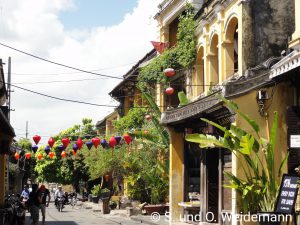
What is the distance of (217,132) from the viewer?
18.1 m

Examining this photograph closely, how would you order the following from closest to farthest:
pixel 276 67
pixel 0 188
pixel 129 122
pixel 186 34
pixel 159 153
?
pixel 276 67, pixel 0 188, pixel 186 34, pixel 159 153, pixel 129 122

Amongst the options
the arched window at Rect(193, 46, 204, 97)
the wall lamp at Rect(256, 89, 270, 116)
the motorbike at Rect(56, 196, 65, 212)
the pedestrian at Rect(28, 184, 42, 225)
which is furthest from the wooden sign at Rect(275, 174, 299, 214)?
the motorbike at Rect(56, 196, 65, 212)

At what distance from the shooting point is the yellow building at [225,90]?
15.3 metres

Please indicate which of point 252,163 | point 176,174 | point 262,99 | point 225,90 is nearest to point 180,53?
point 176,174

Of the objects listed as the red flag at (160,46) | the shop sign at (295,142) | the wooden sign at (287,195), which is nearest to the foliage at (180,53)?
the red flag at (160,46)

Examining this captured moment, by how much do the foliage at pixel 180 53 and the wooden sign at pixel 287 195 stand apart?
14.3 metres

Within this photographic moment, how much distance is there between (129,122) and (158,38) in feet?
17.7

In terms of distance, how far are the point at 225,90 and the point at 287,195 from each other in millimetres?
3856

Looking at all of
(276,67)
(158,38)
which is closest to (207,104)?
(276,67)

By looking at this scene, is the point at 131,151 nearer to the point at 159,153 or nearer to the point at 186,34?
the point at 159,153

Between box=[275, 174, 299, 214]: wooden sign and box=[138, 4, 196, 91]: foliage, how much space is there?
14.3 meters

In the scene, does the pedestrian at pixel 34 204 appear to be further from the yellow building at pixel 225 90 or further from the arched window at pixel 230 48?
the arched window at pixel 230 48

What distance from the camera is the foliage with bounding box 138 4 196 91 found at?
1035 inches

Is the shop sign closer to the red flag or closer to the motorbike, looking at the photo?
the red flag
